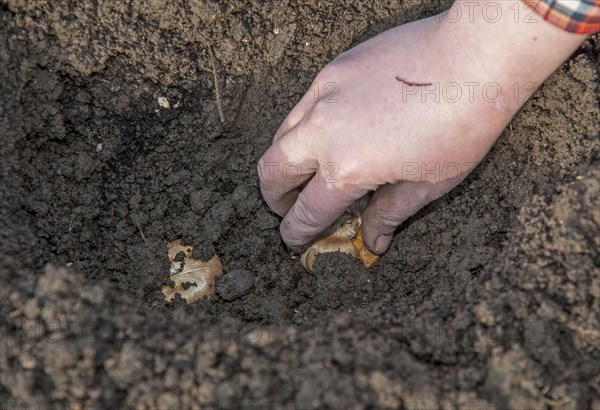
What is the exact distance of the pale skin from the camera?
6.68 feet

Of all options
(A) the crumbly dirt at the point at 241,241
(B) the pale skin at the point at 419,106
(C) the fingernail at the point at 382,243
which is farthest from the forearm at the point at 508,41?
(C) the fingernail at the point at 382,243

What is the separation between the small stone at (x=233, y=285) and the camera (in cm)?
248

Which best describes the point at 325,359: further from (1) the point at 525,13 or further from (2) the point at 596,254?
(1) the point at 525,13

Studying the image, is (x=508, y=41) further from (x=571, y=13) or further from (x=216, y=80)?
(x=216, y=80)

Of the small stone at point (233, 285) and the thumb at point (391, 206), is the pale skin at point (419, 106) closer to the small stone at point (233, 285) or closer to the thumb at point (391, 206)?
the thumb at point (391, 206)

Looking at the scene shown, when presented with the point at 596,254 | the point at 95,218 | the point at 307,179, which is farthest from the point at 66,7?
the point at 596,254

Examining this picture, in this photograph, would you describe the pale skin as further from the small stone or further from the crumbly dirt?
the small stone

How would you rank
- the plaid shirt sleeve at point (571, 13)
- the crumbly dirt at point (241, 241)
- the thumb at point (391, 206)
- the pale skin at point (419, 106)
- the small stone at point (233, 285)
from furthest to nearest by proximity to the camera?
the small stone at point (233, 285)
the thumb at point (391, 206)
the pale skin at point (419, 106)
the plaid shirt sleeve at point (571, 13)
the crumbly dirt at point (241, 241)

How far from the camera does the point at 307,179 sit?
2379 millimetres

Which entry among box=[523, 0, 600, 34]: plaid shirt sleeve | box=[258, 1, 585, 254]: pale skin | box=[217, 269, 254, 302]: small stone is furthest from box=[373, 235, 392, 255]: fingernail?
box=[523, 0, 600, 34]: plaid shirt sleeve

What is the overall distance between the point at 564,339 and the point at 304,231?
96 cm

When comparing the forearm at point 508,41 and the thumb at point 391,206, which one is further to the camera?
the thumb at point 391,206

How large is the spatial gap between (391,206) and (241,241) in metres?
0.64

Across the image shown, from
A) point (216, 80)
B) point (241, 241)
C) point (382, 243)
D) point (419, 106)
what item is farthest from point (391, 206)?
point (216, 80)
